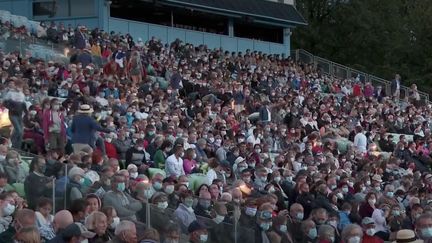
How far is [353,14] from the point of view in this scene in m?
59.0

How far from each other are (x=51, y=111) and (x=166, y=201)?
21.2 feet

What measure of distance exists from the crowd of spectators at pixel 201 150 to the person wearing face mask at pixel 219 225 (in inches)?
0.8

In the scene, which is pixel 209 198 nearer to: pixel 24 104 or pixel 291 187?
pixel 291 187

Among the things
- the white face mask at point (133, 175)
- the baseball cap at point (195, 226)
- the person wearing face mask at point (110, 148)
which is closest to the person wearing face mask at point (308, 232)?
the baseball cap at point (195, 226)

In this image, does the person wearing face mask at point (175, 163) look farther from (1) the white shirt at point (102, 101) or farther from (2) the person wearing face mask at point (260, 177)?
(1) the white shirt at point (102, 101)

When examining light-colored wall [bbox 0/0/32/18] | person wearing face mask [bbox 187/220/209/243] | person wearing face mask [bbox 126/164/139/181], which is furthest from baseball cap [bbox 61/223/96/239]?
light-colored wall [bbox 0/0/32/18]

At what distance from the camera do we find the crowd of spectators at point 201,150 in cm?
1471

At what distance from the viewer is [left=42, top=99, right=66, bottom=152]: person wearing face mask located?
21.3 m

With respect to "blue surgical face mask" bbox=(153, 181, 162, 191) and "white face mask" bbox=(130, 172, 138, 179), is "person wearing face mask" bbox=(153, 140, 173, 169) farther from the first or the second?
"blue surgical face mask" bbox=(153, 181, 162, 191)

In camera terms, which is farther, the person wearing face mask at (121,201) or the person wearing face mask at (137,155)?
the person wearing face mask at (137,155)

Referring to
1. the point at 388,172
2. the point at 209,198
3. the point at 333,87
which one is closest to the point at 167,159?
the point at 209,198

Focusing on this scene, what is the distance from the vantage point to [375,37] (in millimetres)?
58594

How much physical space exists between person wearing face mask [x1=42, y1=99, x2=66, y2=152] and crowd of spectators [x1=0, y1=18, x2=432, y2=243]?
0.03 m

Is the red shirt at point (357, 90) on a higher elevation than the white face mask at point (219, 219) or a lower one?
higher
